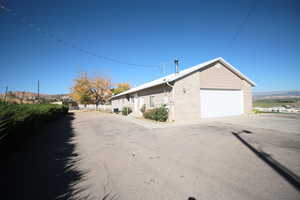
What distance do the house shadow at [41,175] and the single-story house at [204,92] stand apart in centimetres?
826

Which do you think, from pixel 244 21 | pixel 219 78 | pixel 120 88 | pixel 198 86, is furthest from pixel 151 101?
pixel 120 88

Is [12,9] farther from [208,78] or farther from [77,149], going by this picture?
[208,78]

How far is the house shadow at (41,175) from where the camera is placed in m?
2.45

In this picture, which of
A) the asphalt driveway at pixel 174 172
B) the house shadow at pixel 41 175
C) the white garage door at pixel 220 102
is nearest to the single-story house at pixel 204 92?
the white garage door at pixel 220 102

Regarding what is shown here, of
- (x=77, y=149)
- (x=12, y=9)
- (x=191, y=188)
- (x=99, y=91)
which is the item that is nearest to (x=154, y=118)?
(x=77, y=149)

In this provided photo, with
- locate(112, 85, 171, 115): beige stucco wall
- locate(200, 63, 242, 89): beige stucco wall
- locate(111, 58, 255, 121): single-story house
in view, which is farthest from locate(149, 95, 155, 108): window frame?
locate(200, 63, 242, 89): beige stucco wall

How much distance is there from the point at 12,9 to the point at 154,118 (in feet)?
34.8

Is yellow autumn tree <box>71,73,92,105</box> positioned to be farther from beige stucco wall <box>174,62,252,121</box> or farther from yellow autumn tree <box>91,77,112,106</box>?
beige stucco wall <box>174,62,252,121</box>

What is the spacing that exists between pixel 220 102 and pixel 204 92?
2.21m

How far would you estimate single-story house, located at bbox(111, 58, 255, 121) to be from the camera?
11078mm

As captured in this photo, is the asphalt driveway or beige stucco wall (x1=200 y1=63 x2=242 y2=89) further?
beige stucco wall (x1=200 y1=63 x2=242 y2=89)

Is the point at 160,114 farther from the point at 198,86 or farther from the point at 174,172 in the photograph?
the point at 174,172

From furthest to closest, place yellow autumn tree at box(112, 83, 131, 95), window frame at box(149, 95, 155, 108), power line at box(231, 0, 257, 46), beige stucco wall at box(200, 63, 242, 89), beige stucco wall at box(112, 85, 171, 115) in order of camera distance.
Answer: yellow autumn tree at box(112, 83, 131, 95)
window frame at box(149, 95, 155, 108)
beige stucco wall at box(200, 63, 242, 89)
beige stucco wall at box(112, 85, 171, 115)
power line at box(231, 0, 257, 46)

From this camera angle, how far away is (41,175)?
312 cm
